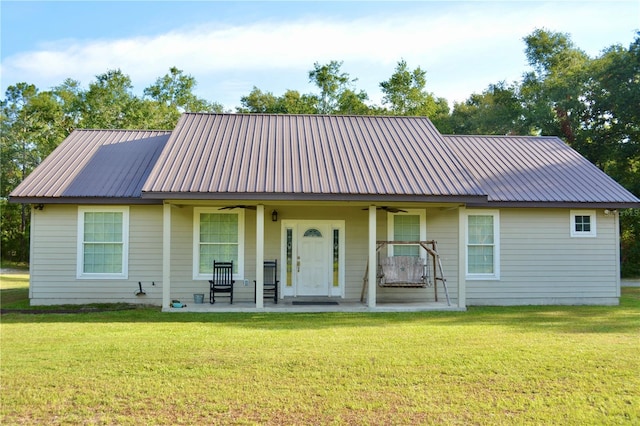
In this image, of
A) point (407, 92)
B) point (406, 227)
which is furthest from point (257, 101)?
point (406, 227)

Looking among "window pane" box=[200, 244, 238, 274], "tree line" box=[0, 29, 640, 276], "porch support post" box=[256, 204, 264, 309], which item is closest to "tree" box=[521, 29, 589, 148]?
"tree line" box=[0, 29, 640, 276]

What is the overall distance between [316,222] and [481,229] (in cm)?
387

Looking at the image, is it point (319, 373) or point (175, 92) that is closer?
point (319, 373)

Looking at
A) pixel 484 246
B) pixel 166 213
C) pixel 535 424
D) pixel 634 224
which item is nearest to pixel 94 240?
pixel 166 213

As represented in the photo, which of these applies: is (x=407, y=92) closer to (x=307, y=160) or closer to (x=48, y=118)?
(x=307, y=160)

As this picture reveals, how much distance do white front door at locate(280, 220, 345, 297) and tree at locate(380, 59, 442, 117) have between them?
19.5 metres

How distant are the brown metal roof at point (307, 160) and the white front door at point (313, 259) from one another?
179 centimetres

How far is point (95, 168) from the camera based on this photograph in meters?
13.1

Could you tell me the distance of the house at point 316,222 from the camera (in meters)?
11.7

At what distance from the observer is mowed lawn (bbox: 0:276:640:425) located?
4.93 m

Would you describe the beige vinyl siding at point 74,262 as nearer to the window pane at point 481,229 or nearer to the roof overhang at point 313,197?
the roof overhang at point 313,197

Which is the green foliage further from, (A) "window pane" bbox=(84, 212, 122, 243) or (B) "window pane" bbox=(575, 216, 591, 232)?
(B) "window pane" bbox=(575, 216, 591, 232)

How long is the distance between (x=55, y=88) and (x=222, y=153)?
28204 millimetres

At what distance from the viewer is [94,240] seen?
40.2 feet
